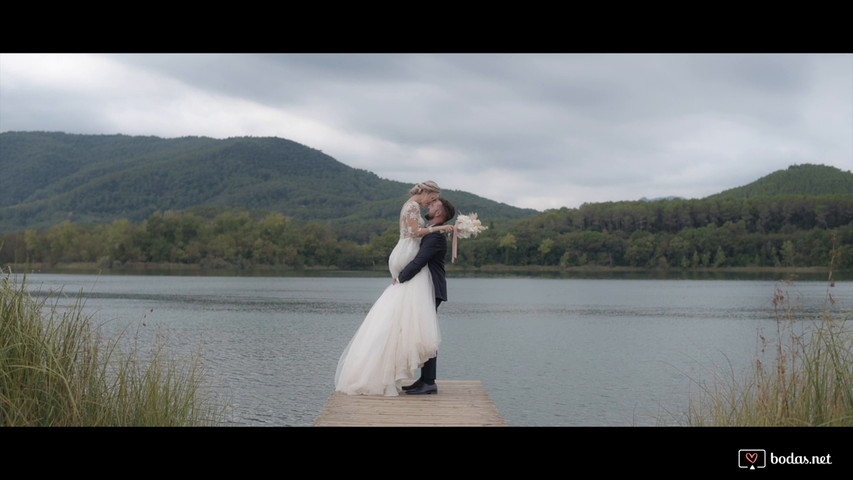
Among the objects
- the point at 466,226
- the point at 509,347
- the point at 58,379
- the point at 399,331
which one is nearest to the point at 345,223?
the point at 509,347

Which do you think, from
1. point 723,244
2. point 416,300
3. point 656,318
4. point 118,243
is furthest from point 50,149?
point 416,300

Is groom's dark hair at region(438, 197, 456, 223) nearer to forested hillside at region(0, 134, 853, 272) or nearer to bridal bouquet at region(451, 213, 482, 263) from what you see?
bridal bouquet at region(451, 213, 482, 263)

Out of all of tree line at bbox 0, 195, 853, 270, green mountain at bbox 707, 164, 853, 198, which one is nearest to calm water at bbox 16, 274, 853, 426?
tree line at bbox 0, 195, 853, 270

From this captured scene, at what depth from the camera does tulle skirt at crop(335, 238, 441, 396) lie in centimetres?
708

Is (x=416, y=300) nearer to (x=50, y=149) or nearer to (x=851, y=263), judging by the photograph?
(x=851, y=263)

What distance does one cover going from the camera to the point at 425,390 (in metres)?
7.38

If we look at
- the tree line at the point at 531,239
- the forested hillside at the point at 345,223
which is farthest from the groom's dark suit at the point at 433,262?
the tree line at the point at 531,239

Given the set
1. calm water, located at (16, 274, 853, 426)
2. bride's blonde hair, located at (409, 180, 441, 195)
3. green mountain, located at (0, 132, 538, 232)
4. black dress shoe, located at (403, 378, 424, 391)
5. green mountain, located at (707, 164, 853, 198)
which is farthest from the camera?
green mountain, located at (0, 132, 538, 232)

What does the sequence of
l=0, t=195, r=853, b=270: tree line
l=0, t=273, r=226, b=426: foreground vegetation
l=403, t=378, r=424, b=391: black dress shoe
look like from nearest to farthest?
l=0, t=273, r=226, b=426: foreground vegetation → l=403, t=378, r=424, b=391: black dress shoe → l=0, t=195, r=853, b=270: tree line

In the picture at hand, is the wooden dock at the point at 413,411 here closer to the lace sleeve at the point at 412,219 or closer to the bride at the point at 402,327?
the bride at the point at 402,327

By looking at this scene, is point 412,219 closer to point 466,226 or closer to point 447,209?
point 447,209

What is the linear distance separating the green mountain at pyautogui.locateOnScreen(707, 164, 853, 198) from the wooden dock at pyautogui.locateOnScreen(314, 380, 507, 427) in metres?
98.5
